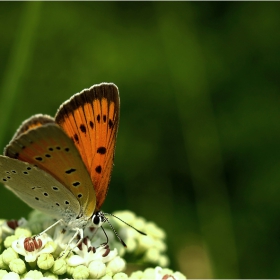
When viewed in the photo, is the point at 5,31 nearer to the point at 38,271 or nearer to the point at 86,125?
the point at 86,125

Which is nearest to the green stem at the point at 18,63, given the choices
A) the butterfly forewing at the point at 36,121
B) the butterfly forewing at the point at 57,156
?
the butterfly forewing at the point at 36,121

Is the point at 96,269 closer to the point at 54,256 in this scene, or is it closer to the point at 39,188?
the point at 54,256

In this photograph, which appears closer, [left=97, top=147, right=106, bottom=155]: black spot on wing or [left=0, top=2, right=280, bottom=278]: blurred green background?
[left=97, top=147, right=106, bottom=155]: black spot on wing

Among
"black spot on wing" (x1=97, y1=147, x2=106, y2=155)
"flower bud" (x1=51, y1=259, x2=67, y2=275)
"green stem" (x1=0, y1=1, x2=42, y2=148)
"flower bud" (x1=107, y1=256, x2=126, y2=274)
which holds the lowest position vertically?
"flower bud" (x1=107, y1=256, x2=126, y2=274)

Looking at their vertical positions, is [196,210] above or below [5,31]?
below

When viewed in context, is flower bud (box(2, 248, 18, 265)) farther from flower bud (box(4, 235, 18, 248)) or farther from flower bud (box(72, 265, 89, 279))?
flower bud (box(72, 265, 89, 279))

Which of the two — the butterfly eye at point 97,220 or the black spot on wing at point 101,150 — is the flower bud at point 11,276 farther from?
the black spot on wing at point 101,150

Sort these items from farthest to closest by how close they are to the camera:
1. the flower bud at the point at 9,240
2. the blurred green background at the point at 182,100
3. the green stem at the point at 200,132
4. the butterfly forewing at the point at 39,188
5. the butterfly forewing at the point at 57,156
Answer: the blurred green background at the point at 182,100
the green stem at the point at 200,132
the flower bud at the point at 9,240
the butterfly forewing at the point at 39,188
the butterfly forewing at the point at 57,156

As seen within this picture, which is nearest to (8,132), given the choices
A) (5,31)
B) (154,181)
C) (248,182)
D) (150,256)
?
(5,31)

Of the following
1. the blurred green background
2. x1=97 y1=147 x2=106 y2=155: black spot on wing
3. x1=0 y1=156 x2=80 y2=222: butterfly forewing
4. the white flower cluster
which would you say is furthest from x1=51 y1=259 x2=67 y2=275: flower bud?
the blurred green background
